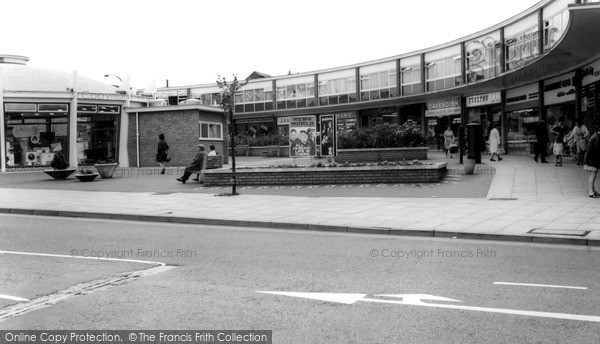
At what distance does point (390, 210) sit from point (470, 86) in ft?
86.0

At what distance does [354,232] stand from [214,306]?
565 cm

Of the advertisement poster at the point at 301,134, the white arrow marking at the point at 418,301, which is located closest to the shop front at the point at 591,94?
the advertisement poster at the point at 301,134

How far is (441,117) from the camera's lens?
4403 cm

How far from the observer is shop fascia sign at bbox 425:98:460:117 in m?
42.4

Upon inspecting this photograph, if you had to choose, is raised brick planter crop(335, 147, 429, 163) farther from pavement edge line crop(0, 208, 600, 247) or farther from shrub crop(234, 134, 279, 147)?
shrub crop(234, 134, 279, 147)

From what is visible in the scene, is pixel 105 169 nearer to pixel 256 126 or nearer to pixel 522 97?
pixel 522 97

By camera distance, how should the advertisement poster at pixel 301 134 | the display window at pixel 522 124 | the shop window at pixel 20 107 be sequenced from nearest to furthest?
the advertisement poster at pixel 301 134, the shop window at pixel 20 107, the display window at pixel 522 124

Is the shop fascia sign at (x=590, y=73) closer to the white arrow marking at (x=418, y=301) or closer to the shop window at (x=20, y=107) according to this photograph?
the white arrow marking at (x=418, y=301)

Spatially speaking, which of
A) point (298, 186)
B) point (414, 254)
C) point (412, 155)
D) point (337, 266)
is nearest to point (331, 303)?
point (337, 266)

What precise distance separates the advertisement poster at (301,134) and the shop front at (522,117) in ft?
52.4

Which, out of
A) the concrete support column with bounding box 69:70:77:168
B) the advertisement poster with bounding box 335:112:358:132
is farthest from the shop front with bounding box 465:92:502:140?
the concrete support column with bounding box 69:70:77:168

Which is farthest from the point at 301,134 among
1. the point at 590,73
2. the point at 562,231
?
the point at 590,73

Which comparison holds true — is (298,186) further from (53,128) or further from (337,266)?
(53,128)

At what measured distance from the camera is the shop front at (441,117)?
42.4 metres
